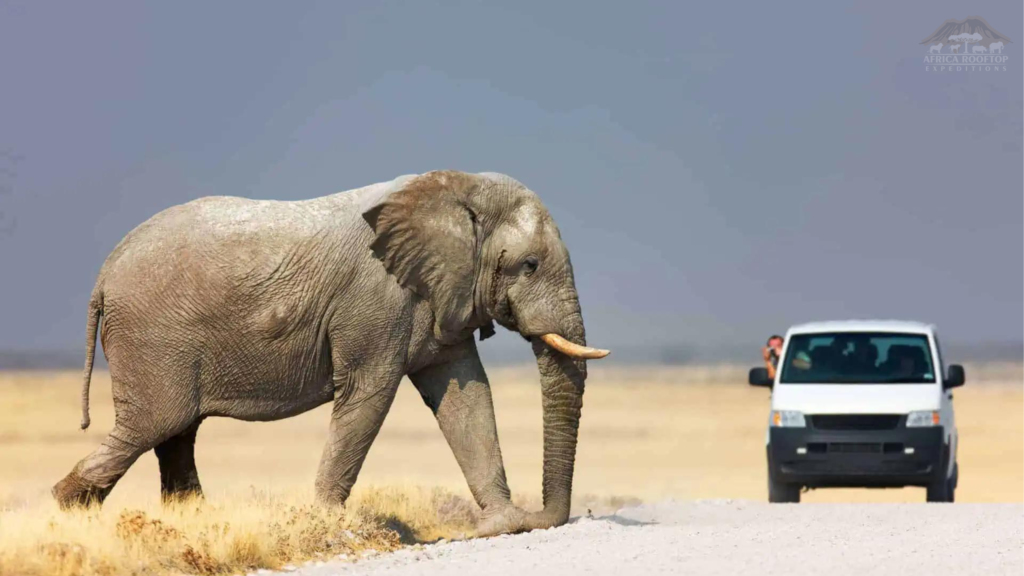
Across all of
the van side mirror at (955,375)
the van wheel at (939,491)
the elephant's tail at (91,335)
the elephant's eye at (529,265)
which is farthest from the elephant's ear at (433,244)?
the van wheel at (939,491)

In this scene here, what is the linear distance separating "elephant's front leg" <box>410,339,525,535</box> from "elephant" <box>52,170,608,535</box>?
0.02 m

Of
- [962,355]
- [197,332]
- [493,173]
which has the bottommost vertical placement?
[962,355]

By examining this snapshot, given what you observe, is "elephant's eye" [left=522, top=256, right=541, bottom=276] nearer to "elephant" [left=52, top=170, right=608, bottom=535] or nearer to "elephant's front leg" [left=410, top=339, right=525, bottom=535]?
"elephant" [left=52, top=170, right=608, bottom=535]

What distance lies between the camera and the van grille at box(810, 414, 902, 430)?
2016 cm

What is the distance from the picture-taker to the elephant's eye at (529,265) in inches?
614

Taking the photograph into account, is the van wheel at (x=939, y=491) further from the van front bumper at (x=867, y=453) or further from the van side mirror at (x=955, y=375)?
the van side mirror at (x=955, y=375)

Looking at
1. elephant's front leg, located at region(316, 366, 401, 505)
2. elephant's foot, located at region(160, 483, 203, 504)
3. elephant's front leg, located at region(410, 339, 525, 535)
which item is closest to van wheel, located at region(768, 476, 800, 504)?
elephant's front leg, located at region(410, 339, 525, 535)

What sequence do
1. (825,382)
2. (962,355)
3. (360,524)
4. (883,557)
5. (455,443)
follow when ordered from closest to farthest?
(883,557) → (360,524) → (455,443) → (825,382) → (962,355)

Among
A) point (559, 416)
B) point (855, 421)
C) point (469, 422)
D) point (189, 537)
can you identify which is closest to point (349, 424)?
point (469, 422)

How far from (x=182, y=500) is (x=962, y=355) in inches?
4557

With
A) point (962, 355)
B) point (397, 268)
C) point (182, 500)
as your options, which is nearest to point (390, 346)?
point (397, 268)

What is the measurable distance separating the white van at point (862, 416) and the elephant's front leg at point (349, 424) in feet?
21.1

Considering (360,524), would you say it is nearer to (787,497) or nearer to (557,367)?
(557,367)

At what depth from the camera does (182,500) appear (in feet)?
55.8
